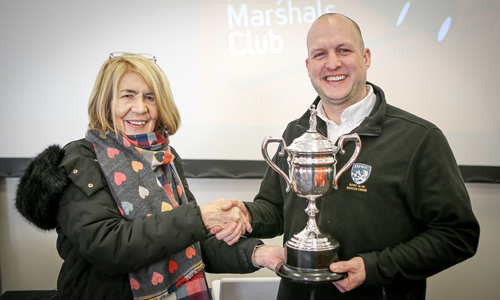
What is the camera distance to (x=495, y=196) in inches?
139

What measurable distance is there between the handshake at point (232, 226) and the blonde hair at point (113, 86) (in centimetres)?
55

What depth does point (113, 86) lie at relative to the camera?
5.84ft

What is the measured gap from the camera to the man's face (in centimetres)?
187

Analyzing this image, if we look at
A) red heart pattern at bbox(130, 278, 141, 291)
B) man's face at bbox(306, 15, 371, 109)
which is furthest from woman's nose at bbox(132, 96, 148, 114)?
man's face at bbox(306, 15, 371, 109)

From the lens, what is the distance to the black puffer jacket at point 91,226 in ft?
4.95

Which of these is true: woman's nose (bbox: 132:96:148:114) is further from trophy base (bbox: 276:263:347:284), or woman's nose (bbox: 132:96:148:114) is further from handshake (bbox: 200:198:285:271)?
trophy base (bbox: 276:263:347:284)

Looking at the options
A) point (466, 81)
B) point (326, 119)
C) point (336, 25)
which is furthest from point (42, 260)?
point (466, 81)

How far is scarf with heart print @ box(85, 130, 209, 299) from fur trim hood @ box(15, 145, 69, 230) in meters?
0.18

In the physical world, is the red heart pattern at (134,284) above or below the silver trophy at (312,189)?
below

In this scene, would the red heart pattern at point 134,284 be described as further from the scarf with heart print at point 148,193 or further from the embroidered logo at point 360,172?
the embroidered logo at point 360,172

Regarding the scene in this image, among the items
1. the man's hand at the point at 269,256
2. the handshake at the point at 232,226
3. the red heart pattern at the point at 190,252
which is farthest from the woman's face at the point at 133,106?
the man's hand at the point at 269,256

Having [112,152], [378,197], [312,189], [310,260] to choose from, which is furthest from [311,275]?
[112,152]

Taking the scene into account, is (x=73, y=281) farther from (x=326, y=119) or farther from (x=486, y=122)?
(x=486, y=122)

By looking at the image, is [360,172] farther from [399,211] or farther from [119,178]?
[119,178]
